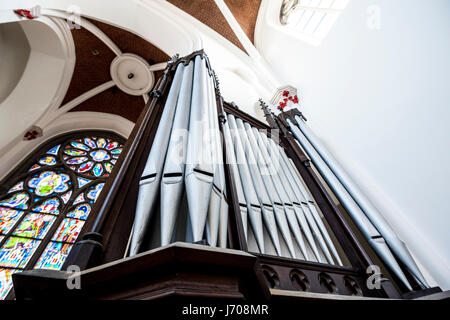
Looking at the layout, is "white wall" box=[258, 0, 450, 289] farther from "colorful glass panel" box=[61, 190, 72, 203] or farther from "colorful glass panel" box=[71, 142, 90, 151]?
"colorful glass panel" box=[71, 142, 90, 151]

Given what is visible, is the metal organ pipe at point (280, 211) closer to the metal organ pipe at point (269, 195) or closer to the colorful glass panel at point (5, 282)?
the metal organ pipe at point (269, 195)

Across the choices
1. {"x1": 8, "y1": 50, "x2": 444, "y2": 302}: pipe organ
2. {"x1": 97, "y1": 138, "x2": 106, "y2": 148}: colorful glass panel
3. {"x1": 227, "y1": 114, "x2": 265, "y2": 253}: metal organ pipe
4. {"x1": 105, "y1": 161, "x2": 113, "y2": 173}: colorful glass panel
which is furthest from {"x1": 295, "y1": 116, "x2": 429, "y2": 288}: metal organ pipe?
{"x1": 97, "y1": 138, "x2": 106, "y2": 148}: colorful glass panel

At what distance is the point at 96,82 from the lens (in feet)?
21.5

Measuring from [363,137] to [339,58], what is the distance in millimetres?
1265

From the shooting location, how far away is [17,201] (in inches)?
168

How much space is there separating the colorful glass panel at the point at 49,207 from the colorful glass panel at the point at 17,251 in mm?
650

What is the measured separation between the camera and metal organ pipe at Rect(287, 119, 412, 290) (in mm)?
1419

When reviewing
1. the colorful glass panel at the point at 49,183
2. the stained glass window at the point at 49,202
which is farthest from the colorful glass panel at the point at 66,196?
the colorful glass panel at the point at 49,183

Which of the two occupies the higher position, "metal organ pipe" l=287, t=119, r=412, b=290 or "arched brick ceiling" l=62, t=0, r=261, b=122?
"arched brick ceiling" l=62, t=0, r=261, b=122

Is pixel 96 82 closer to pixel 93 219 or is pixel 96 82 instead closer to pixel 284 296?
pixel 93 219

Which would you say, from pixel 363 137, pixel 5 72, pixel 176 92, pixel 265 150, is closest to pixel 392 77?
A: pixel 363 137

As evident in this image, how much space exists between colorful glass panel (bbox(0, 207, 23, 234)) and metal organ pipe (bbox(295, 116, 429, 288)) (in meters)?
4.71

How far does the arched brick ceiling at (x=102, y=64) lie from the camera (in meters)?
5.79

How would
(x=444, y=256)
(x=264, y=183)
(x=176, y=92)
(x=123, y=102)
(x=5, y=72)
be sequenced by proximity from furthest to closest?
(x=123, y=102), (x=5, y=72), (x=176, y=92), (x=264, y=183), (x=444, y=256)
